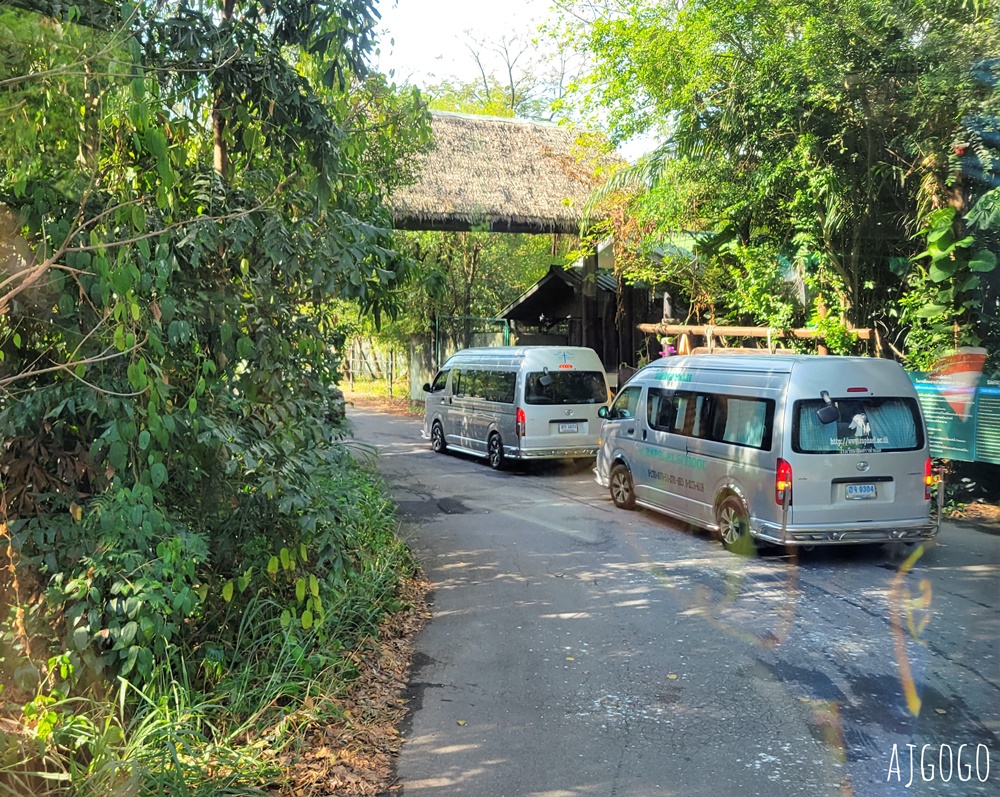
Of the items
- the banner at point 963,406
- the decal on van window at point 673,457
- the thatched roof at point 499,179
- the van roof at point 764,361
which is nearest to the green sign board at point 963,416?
the banner at point 963,406

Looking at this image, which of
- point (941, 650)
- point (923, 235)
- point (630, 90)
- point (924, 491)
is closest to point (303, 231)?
point (941, 650)

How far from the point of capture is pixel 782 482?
8.42 metres

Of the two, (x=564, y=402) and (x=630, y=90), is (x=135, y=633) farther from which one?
(x=630, y=90)

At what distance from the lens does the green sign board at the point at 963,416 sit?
1065 centimetres

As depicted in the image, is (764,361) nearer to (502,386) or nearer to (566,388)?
(566,388)

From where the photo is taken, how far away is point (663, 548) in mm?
9562

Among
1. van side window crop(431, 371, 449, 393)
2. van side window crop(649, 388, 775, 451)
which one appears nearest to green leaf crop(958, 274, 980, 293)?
van side window crop(649, 388, 775, 451)

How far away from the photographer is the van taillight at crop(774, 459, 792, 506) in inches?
330

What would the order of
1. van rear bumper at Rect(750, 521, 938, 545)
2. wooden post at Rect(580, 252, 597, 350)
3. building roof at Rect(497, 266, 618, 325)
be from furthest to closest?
building roof at Rect(497, 266, 618, 325) < wooden post at Rect(580, 252, 597, 350) < van rear bumper at Rect(750, 521, 938, 545)

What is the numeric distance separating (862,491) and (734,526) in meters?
1.36

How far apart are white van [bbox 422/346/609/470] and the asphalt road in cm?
457

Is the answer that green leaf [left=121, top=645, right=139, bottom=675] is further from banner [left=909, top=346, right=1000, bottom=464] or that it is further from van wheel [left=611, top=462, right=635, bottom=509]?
banner [left=909, top=346, right=1000, bottom=464]

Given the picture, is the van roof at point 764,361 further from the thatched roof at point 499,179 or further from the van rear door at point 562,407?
the thatched roof at point 499,179

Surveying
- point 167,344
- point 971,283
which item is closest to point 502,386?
point 971,283
